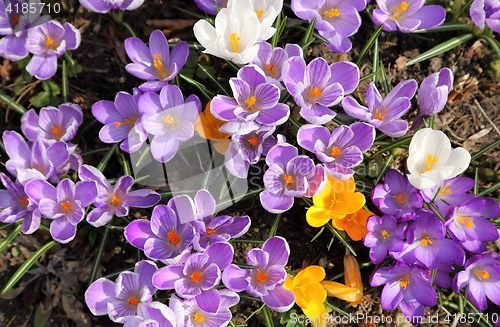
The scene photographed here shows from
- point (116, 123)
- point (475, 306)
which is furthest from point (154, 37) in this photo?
point (475, 306)

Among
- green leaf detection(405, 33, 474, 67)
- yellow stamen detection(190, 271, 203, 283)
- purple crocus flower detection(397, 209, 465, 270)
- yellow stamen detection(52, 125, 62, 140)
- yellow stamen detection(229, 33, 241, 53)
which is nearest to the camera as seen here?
yellow stamen detection(190, 271, 203, 283)

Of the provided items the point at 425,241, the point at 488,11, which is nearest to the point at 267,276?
the point at 425,241

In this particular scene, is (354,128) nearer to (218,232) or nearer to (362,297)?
(218,232)

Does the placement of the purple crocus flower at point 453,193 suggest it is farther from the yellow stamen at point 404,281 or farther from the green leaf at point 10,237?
the green leaf at point 10,237

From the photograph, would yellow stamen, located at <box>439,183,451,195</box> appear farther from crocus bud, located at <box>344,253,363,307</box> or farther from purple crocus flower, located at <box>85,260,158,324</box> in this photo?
purple crocus flower, located at <box>85,260,158,324</box>

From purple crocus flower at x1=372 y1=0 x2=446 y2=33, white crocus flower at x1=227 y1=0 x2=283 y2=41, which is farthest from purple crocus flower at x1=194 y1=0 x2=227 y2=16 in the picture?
purple crocus flower at x1=372 y1=0 x2=446 y2=33

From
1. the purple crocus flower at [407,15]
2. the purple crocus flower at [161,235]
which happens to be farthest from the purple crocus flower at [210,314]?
the purple crocus flower at [407,15]
